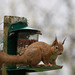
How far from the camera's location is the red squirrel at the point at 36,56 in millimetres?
3117

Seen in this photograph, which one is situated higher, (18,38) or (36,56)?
(18,38)

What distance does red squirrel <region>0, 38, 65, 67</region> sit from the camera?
3117 mm

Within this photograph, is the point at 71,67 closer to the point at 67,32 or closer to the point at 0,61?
the point at 67,32

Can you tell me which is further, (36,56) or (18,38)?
(18,38)

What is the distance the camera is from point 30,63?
128 inches

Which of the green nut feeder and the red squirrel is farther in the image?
the green nut feeder

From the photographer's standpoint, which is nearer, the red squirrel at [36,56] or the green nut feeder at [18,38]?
the red squirrel at [36,56]

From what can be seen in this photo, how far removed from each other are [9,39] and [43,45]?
505 millimetres

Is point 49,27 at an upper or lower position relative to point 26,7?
lower

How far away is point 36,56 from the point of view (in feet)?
10.8

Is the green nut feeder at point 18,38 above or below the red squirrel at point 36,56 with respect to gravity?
above

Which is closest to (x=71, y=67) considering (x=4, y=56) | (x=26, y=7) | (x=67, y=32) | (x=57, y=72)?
(x=57, y=72)

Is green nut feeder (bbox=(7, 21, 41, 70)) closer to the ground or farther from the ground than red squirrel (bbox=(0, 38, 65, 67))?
farther from the ground

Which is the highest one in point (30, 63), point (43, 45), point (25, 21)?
point (25, 21)
